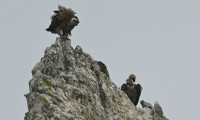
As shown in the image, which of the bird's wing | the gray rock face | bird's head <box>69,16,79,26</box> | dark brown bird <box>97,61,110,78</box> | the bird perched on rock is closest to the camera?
the gray rock face

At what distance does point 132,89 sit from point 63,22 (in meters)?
7.38

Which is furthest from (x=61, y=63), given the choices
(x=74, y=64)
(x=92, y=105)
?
(x=92, y=105)

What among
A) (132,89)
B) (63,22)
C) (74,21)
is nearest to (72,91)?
(74,21)

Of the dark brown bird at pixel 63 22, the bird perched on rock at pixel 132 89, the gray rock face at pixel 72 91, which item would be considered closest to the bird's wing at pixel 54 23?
the dark brown bird at pixel 63 22

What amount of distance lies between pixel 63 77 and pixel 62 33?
12.2ft

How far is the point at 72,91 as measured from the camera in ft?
91.5

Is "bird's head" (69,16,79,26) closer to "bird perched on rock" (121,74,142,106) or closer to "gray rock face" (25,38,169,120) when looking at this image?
"gray rock face" (25,38,169,120)

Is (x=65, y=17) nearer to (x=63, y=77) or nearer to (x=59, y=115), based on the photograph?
(x=63, y=77)

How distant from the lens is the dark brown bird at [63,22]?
31.4m

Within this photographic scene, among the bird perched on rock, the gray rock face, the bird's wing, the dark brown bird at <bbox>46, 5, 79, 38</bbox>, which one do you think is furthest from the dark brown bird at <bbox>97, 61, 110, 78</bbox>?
the bird's wing

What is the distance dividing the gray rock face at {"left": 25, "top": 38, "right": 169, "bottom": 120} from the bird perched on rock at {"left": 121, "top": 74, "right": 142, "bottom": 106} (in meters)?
3.83

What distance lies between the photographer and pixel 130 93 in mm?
36375

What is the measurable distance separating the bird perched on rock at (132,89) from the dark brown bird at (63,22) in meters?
6.69

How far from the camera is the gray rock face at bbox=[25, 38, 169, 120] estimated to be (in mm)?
25614
